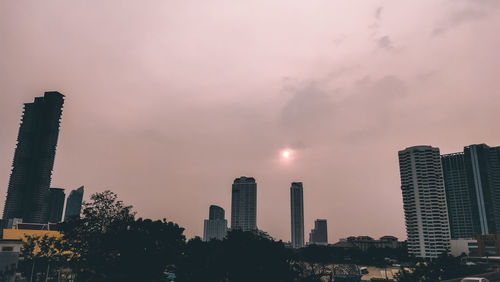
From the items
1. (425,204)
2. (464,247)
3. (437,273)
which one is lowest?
(437,273)

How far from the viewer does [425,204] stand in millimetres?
161625

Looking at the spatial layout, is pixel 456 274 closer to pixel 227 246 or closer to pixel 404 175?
pixel 227 246

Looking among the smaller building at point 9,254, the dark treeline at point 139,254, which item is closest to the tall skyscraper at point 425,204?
the dark treeline at point 139,254

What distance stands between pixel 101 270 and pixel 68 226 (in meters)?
12.1

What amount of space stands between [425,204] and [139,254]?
15151 centimetres

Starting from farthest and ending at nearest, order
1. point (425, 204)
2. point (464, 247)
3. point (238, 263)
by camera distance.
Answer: point (425, 204) → point (464, 247) → point (238, 263)

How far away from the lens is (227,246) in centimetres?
5706

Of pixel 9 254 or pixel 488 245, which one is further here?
pixel 488 245

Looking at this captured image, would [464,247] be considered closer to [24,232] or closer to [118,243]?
[118,243]

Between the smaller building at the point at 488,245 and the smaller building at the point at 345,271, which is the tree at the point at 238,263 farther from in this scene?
the smaller building at the point at 488,245

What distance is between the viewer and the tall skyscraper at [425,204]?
513 ft

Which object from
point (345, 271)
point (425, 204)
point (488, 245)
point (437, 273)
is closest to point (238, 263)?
point (437, 273)

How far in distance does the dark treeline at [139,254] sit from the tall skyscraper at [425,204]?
11116 centimetres

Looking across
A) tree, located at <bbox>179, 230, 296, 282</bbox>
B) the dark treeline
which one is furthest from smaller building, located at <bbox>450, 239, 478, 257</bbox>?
tree, located at <bbox>179, 230, 296, 282</bbox>
